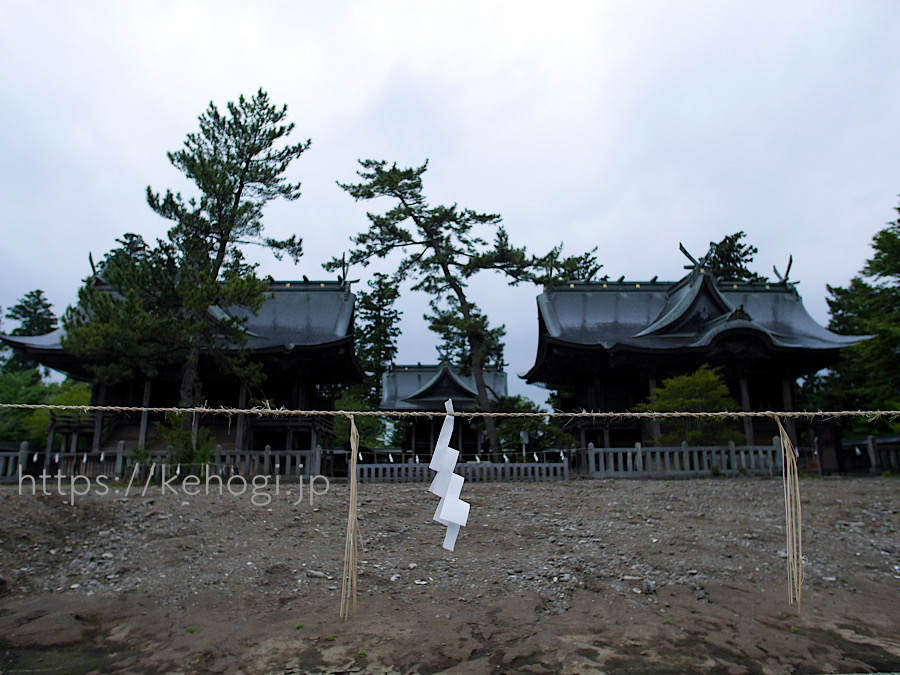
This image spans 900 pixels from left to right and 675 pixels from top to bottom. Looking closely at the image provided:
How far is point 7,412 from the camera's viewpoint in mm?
27141

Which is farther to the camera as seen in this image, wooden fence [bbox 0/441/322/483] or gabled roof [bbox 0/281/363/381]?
gabled roof [bbox 0/281/363/381]

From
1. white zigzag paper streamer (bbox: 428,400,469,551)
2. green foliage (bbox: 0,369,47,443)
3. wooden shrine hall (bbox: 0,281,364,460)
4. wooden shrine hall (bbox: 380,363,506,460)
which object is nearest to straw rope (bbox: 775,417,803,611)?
white zigzag paper streamer (bbox: 428,400,469,551)

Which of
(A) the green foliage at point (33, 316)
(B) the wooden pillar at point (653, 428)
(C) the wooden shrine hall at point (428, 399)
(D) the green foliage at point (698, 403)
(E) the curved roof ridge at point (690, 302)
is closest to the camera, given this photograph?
(D) the green foliage at point (698, 403)

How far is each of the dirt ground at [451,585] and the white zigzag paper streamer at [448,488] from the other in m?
1.28

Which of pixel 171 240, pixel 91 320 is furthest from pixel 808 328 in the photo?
pixel 91 320

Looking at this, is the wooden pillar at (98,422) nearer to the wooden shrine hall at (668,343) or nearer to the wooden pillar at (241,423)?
the wooden pillar at (241,423)

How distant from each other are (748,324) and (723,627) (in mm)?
13047

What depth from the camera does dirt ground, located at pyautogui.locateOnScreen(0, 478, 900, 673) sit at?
5398mm

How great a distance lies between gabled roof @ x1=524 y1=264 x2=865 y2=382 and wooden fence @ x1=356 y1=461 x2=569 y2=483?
191 inches

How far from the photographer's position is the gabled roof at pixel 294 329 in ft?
60.2

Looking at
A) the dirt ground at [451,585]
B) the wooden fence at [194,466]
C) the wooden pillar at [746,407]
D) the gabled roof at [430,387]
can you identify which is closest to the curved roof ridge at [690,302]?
the wooden pillar at [746,407]

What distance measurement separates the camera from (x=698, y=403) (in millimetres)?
14086

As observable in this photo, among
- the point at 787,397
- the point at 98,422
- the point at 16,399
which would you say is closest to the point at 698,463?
the point at 787,397

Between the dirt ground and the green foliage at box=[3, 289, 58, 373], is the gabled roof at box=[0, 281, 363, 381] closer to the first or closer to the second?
the dirt ground
